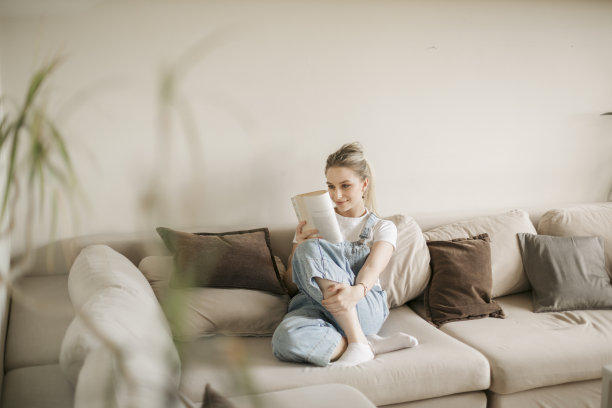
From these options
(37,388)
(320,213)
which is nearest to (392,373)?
(320,213)

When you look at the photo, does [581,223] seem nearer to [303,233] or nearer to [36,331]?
[303,233]

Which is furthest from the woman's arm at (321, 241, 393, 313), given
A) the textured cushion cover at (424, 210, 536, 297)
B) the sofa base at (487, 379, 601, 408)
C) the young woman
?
the sofa base at (487, 379, 601, 408)

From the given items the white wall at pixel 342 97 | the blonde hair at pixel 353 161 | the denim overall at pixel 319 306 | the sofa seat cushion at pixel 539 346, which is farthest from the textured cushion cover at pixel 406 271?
the white wall at pixel 342 97

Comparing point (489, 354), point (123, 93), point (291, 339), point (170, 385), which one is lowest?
point (489, 354)

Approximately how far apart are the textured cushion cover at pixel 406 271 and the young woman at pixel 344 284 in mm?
130

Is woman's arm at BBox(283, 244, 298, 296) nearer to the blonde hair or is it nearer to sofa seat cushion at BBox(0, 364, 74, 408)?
the blonde hair

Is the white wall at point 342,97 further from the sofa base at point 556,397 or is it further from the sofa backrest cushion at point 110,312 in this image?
the sofa base at point 556,397

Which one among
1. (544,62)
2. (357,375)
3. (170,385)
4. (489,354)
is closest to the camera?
(170,385)

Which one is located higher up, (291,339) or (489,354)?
(291,339)

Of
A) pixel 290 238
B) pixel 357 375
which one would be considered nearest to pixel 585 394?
pixel 357 375

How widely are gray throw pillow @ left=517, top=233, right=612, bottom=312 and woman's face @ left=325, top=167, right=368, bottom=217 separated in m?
0.89

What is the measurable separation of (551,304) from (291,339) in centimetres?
126

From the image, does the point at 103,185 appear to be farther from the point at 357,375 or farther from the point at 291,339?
the point at 357,375

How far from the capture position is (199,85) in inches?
98.1
